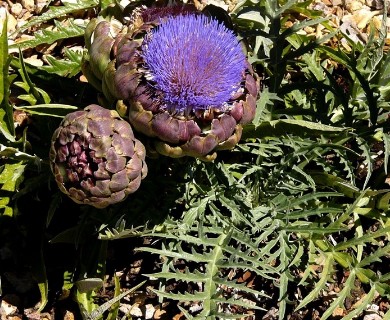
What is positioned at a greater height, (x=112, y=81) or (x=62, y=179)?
Result: (x=112, y=81)

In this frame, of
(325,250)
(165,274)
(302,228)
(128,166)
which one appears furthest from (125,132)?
(325,250)

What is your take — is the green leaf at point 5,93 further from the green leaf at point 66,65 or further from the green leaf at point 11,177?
the green leaf at point 66,65

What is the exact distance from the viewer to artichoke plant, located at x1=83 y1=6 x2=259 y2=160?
134 cm

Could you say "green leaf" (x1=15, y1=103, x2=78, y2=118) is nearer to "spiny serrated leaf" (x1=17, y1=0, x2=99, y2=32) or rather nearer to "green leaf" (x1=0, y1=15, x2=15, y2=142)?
"green leaf" (x1=0, y1=15, x2=15, y2=142)

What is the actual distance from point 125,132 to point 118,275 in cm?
57

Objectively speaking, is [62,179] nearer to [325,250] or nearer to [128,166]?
[128,166]

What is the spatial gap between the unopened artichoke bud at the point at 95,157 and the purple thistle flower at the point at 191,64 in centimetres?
11

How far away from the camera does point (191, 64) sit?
1384 mm

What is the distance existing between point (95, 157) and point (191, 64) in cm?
26

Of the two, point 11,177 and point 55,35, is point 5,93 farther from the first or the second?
point 55,35

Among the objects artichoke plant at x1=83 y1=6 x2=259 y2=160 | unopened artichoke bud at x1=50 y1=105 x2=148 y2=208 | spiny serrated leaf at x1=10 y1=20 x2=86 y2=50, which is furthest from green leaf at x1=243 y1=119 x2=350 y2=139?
spiny serrated leaf at x1=10 y1=20 x2=86 y2=50

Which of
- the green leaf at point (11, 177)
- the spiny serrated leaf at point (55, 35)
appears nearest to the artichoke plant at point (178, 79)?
the green leaf at point (11, 177)

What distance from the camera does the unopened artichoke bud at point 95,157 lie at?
1287mm

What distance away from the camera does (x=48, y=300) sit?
1.74 m
